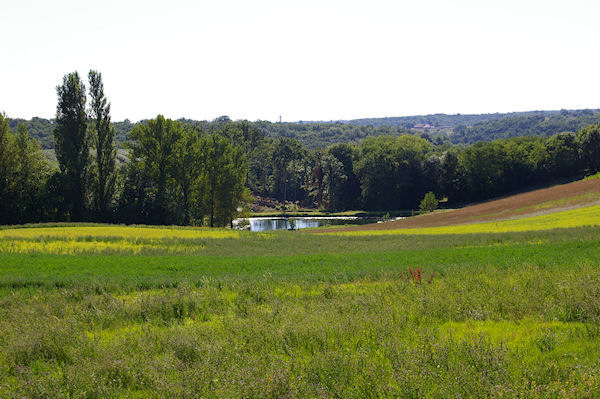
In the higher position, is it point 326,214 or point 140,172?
point 140,172

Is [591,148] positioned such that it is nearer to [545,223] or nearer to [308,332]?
[545,223]

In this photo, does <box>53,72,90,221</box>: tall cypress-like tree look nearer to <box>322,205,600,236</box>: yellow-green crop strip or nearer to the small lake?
the small lake

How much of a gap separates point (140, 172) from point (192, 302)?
5461 centimetres

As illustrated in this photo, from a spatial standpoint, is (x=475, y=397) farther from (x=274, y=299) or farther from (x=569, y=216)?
(x=569, y=216)

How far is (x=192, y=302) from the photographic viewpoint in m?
12.4

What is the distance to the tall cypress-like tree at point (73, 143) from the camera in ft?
176

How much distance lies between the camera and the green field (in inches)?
252

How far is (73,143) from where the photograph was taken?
54.0m

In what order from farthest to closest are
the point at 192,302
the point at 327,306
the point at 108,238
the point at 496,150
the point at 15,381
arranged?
the point at 496,150, the point at 108,238, the point at 192,302, the point at 327,306, the point at 15,381

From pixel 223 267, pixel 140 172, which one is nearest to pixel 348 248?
pixel 223 267

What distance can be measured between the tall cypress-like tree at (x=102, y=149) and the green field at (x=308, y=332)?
39.2 meters

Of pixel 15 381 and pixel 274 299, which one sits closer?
pixel 15 381

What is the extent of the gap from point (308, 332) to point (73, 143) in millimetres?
54522

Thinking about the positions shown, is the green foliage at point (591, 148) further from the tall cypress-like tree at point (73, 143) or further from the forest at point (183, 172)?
the tall cypress-like tree at point (73, 143)
